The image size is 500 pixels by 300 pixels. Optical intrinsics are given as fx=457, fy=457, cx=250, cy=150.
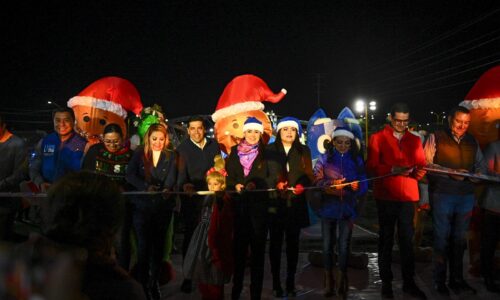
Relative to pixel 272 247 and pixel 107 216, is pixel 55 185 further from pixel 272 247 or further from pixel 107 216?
pixel 272 247

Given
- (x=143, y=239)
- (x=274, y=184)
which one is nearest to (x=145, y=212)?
(x=143, y=239)

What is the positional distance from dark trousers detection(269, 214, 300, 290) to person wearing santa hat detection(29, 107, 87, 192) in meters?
2.48

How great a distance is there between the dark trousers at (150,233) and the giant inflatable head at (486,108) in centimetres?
452

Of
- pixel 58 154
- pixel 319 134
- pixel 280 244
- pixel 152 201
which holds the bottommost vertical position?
pixel 280 244

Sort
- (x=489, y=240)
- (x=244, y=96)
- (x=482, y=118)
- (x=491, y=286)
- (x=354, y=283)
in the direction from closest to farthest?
1. (x=491, y=286)
2. (x=489, y=240)
3. (x=354, y=283)
4. (x=482, y=118)
5. (x=244, y=96)

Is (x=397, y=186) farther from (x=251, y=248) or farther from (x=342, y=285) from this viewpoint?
Result: (x=251, y=248)

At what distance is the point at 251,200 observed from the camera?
16.1 ft

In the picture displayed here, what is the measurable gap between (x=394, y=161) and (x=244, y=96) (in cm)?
332

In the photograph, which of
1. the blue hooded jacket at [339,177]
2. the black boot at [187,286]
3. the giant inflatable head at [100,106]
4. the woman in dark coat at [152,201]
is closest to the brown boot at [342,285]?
the blue hooded jacket at [339,177]

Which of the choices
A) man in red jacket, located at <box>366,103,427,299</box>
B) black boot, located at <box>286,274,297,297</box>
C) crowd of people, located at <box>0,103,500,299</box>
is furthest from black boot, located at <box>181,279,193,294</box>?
man in red jacket, located at <box>366,103,427,299</box>

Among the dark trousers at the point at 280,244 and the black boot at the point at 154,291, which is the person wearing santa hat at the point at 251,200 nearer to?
the dark trousers at the point at 280,244

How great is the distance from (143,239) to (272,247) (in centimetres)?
144

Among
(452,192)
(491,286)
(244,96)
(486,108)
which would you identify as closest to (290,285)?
(452,192)

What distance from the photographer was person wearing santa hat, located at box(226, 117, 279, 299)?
4.85 meters
